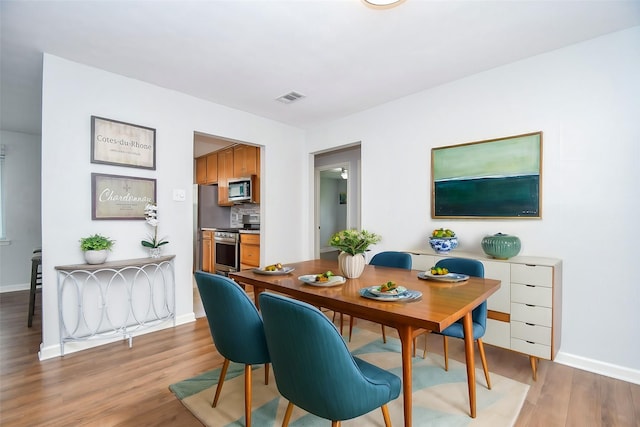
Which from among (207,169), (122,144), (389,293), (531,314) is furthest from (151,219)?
(531,314)

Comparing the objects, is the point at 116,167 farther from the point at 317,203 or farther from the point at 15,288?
the point at 15,288

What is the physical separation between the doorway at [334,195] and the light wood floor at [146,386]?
2883mm

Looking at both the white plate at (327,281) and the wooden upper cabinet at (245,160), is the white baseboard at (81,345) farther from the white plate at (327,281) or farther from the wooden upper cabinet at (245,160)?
the wooden upper cabinet at (245,160)

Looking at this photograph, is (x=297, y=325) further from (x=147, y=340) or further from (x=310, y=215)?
Result: (x=310, y=215)

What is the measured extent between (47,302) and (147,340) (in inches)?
33.3

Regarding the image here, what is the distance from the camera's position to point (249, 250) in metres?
4.55

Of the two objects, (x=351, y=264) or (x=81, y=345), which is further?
(x=81, y=345)

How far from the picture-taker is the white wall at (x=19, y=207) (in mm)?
4504

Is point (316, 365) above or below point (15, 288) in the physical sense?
above

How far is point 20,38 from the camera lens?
2199 millimetres

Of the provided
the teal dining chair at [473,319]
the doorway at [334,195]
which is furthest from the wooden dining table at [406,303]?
the doorway at [334,195]

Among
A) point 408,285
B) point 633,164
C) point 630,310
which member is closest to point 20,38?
point 408,285

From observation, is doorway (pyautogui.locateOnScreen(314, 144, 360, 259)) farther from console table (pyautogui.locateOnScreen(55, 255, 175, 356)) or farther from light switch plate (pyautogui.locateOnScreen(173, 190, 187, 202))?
console table (pyautogui.locateOnScreen(55, 255, 175, 356))

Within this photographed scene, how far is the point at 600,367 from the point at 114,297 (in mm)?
4071
